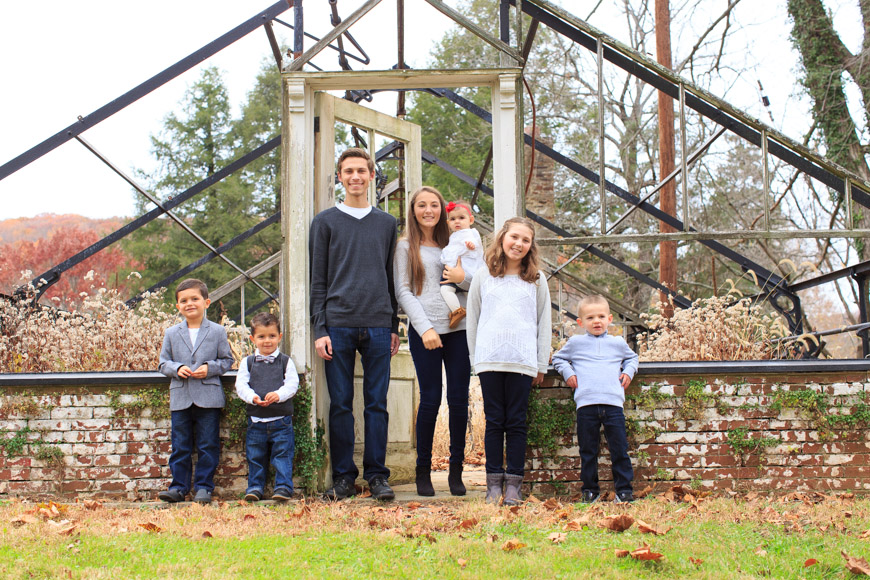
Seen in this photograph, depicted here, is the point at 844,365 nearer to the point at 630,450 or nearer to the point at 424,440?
the point at 630,450

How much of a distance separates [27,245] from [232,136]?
27.1 feet

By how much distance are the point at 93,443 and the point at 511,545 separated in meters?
2.93

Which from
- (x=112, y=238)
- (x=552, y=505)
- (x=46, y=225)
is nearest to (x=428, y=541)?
(x=552, y=505)

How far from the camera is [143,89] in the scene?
6.26 meters

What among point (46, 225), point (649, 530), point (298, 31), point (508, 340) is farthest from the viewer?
point (46, 225)

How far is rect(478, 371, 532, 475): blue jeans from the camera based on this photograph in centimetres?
439

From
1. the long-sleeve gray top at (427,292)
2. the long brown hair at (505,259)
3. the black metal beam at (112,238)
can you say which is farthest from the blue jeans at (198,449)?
the black metal beam at (112,238)

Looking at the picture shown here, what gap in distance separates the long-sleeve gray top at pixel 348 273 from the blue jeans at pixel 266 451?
2.04 ft

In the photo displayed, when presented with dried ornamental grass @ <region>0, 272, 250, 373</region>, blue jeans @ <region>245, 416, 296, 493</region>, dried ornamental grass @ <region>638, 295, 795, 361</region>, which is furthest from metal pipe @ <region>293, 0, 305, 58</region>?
dried ornamental grass @ <region>638, 295, 795, 361</region>

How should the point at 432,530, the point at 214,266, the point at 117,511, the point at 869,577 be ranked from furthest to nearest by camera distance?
1. the point at 214,266
2. the point at 117,511
3. the point at 432,530
4. the point at 869,577

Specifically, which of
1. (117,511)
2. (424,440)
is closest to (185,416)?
(117,511)

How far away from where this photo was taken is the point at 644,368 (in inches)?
193

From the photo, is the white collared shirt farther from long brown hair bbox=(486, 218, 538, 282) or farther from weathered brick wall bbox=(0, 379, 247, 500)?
long brown hair bbox=(486, 218, 538, 282)

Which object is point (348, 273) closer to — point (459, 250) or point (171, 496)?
point (459, 250)
